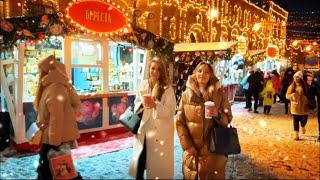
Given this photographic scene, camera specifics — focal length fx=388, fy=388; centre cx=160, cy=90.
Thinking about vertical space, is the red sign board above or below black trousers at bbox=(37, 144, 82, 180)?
above

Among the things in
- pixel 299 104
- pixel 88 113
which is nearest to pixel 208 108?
pixel 88 113

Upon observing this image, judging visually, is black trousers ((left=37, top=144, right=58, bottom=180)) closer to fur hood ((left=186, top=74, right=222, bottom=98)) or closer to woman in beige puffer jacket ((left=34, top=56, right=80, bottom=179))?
woman in beige puffer jacket ((left=34, top=56, right=80, bottom=179))

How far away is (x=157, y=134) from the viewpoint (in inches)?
225

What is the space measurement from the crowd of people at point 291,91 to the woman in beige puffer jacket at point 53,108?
670 cm

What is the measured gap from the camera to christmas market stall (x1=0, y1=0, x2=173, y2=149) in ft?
26.8

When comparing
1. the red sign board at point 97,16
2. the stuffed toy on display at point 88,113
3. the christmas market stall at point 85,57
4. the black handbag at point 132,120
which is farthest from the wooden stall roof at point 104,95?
the black handbag at point 132,120

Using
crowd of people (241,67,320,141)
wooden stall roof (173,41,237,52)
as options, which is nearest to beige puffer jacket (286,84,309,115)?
crowd of people (241,67,320,141)

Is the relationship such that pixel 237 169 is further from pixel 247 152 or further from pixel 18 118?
pixel 18 118

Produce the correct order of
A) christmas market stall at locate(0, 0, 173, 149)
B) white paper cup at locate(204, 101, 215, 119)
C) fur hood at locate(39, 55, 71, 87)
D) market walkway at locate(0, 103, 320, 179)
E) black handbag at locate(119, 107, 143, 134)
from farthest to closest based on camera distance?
christmas market stall at locate(0, 0, 173, 149)
market walkway at locate(0, 103, 320, 179)
black handbag at locate(119, 107, 143, 134)
fur hood at locate(39, 55, 71, 87)
white paper cup at locate(204, 101, 215, 119)

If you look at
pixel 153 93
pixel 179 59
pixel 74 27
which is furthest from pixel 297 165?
pixel 179 59

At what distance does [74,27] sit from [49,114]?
3699 mm

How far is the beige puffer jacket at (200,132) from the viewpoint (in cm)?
509

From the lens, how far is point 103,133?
34.1ft

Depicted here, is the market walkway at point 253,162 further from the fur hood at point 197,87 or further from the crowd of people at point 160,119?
the fur hood at point 197,87
